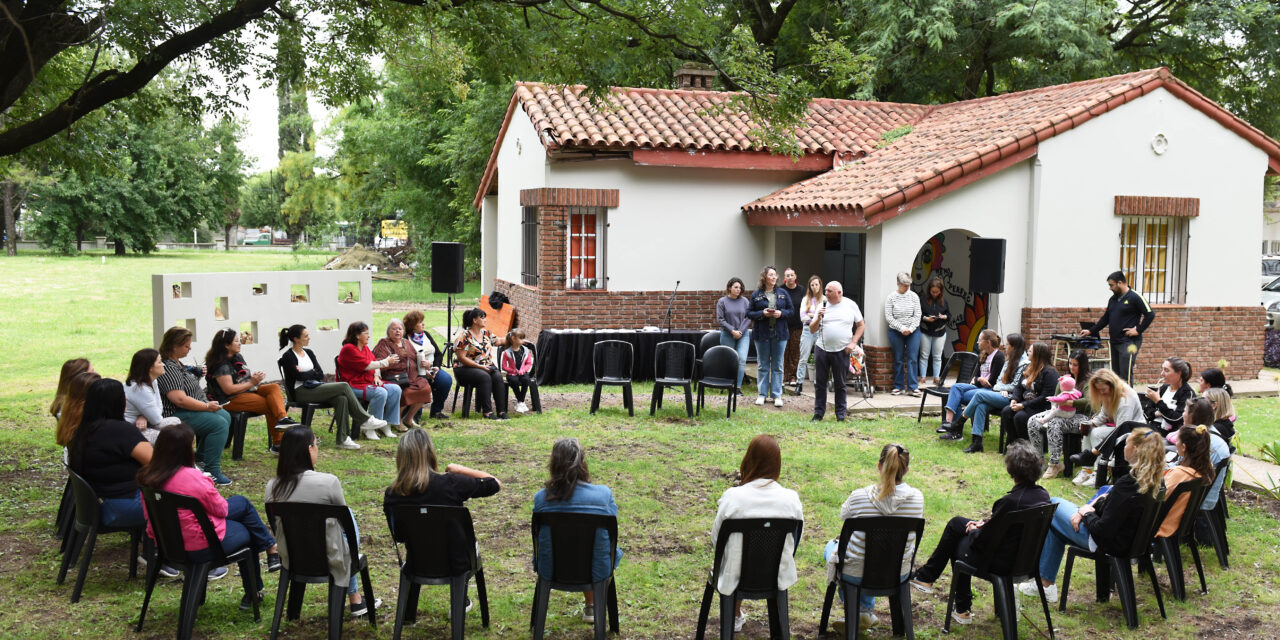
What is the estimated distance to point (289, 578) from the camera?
5320 mm

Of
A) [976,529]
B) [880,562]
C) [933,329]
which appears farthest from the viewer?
[933,329]

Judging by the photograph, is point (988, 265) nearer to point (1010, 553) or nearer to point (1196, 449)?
point (1196, 449)

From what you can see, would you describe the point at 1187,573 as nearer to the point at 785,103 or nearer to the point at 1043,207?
the point at 785,103

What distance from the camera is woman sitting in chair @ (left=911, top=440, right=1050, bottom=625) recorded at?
5559 millimetres

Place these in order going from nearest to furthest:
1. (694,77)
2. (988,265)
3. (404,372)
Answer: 1. (404,372)
2. (988,265)
3. (694,77)

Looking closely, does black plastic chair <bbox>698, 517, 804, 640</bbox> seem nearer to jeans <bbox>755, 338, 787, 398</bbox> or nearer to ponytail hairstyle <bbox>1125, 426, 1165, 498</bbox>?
ponytail hairstyle <bbox>1125, 426, 1165, 498</bbox>

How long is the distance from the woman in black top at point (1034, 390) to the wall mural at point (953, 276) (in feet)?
19.5

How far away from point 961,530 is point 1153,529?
112 centimetres

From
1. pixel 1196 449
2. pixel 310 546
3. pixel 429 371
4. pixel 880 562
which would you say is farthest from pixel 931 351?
pixel 310 546

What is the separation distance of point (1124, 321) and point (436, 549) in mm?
9800

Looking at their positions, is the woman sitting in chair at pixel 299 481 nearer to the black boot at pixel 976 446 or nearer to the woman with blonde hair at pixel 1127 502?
the woman with blonde hair at pixel 1127 502

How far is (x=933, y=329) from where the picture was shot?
533 inches

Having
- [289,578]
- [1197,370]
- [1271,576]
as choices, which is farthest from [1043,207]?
[289,578]

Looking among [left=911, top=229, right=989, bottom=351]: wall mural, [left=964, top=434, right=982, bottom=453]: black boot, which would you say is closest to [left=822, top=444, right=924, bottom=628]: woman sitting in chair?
[left=964, top=434, right=982, bottom=453]: black boot
